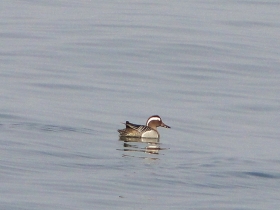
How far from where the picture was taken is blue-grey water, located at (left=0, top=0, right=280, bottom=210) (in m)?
13.1

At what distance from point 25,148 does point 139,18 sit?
21169mm

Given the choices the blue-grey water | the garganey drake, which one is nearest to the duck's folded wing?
the garganey drake

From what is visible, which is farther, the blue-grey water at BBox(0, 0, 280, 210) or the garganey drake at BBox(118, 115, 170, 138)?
the garganey drake at BBox(118, 115, 170, 138)

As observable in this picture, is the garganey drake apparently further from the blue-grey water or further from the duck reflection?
the blue-grey water

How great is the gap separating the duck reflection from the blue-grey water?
0.07 meters

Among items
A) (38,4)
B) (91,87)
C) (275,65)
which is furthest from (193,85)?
(38,4)

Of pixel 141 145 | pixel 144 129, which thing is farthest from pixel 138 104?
pixel 141 145

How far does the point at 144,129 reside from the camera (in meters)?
18.4

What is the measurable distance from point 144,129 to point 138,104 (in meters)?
3.32

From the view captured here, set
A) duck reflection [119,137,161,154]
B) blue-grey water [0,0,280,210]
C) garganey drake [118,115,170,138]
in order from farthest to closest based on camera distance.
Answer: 1. garganey drake [118,115,170,138]
2. duck reflection [119,137,161,154]
3. blue-grey water [0,0,280,210]

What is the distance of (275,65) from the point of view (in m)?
28.1

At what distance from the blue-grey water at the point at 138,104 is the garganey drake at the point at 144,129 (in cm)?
21

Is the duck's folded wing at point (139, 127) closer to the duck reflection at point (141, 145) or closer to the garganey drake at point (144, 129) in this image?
A: the garganey drake at point (144, 129)

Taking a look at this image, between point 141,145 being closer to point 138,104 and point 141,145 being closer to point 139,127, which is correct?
point 139,127
